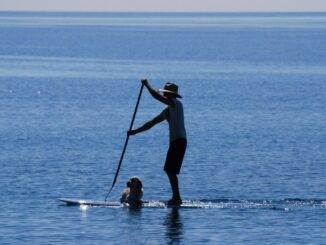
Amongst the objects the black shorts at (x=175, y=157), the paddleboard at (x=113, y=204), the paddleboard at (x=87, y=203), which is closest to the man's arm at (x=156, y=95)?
the black shorts at (x=175, y=157)

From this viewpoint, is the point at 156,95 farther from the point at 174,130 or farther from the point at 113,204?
the point at 113,204

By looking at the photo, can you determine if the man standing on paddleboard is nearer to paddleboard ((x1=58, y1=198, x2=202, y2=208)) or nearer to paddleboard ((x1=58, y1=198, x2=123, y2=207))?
paddleboard ((x1=58, y1=198, x2=202, y2=208))

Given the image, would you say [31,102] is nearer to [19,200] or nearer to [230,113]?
[230,113]

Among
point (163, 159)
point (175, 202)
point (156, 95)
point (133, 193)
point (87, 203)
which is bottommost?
point (87, 203)

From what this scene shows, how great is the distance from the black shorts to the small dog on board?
60 centimetres

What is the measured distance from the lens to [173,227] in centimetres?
2189

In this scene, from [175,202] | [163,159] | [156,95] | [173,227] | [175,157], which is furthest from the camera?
[163,159]

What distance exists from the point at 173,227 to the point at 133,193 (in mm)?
2003

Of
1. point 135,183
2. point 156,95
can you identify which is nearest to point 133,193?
point 135,183

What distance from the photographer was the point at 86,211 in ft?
77.2

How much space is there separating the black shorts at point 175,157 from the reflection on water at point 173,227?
75cm

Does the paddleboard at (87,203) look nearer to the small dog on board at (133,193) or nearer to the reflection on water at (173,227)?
the small dog on board at (133,193)

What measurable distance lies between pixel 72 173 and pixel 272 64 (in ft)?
246

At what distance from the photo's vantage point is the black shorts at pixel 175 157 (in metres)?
23.6
